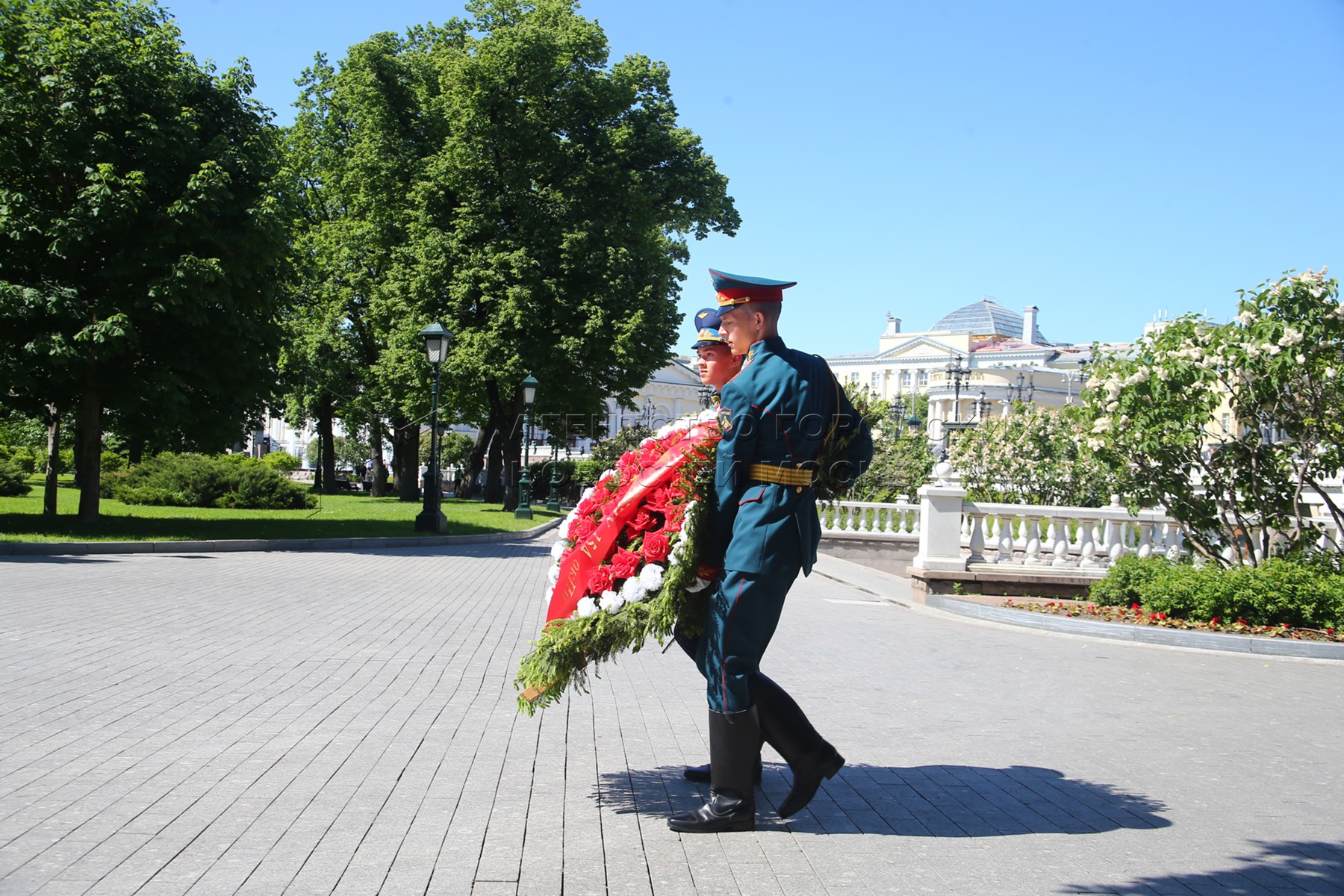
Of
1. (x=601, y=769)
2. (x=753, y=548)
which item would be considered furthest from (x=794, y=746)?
→ (x=601, y=769)

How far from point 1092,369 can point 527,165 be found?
910 inches

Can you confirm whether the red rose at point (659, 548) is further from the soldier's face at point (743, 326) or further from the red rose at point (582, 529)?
the soldier's face at point (743, 326)

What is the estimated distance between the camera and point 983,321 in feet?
475

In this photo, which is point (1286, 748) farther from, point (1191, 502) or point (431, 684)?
point (1191, 502)

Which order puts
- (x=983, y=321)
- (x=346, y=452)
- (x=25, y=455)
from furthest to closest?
(x=983, y=321), (x=346, y=452), (x=25, y=455)

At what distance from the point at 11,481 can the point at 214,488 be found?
6.27 m

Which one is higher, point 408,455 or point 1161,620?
point 408,455

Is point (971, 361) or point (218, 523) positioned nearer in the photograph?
point (218, 523)

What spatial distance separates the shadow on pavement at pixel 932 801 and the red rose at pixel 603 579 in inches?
38.2

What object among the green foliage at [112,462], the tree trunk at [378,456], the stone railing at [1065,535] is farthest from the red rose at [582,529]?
the tree trunk at [378,456]

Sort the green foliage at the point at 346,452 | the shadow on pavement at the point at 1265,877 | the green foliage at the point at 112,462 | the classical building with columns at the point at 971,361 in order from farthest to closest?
the classical building with columns at the point at 971,361, the green foliage at the point at 346,452, the green foliage at the point at 112,462, the shadow on pavement at the point at 1265,877

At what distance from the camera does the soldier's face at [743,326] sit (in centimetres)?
453

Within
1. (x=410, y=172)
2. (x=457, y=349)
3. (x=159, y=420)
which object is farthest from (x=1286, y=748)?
(x=410, y=172)

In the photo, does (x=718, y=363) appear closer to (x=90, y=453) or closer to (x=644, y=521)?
(x=644, y=521)
